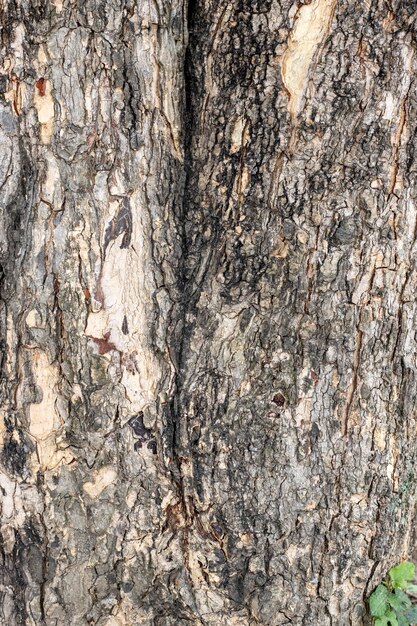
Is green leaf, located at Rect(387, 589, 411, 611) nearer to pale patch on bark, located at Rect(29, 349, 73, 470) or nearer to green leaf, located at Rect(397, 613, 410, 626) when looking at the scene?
green leaf, located at Rect(397, 613, 410, 626)

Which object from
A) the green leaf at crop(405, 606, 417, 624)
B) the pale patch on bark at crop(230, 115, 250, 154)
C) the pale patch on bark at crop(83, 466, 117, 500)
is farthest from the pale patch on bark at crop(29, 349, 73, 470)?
the green leaf at crop(405, 606, 417, 624)

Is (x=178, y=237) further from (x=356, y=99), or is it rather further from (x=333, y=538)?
(x=333, y=538)

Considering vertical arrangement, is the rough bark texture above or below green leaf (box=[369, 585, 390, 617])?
above

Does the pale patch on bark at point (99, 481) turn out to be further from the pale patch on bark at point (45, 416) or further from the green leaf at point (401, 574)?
the green leaf at point (401, 574)

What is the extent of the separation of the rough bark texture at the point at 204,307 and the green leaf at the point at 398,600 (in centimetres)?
10

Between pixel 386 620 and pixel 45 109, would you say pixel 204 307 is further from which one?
pixel 386 620

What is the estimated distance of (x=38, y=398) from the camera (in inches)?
82.2

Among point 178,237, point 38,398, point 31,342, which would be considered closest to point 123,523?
point 38,398

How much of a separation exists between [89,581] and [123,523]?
23 centimetres

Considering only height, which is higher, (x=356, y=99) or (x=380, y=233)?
(x=356, y=99)

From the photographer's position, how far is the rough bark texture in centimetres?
200

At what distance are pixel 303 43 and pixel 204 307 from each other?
0.86 m

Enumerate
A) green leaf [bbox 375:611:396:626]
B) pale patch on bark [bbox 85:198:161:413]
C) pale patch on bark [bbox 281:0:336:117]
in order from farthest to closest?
green leaf [bbox 375:611:396:626]
pale patch on bark [bbox 85:198:161:413]
pale patch on bark [bbox 281:0:336:117]

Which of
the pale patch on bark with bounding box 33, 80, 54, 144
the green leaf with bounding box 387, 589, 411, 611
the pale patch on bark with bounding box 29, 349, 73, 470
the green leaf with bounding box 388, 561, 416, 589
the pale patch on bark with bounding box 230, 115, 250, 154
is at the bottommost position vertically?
the green leaf with bounding box 387, 589, 411, 611
